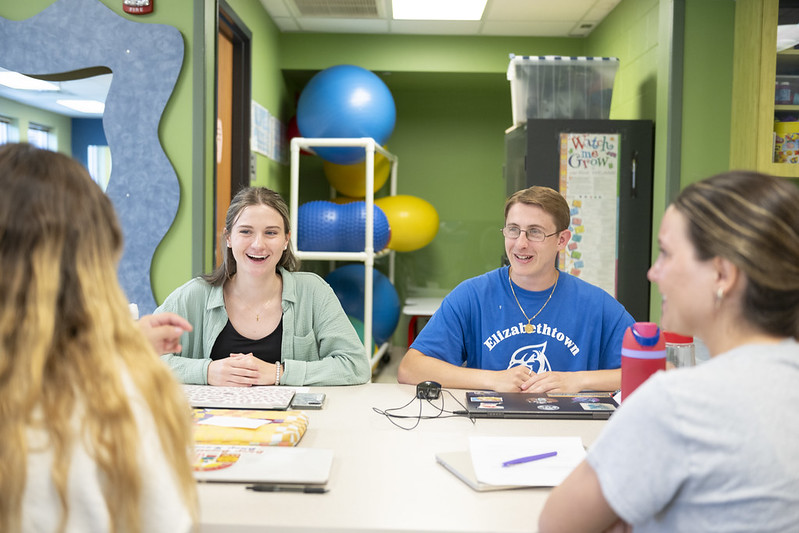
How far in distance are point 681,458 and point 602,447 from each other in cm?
9

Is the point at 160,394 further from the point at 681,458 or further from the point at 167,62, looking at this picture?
the point at 167,62

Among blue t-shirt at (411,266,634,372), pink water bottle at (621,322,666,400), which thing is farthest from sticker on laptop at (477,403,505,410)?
blue t-shirt at (411,266,634,372)

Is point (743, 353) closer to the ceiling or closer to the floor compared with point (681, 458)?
closer to the ceiling

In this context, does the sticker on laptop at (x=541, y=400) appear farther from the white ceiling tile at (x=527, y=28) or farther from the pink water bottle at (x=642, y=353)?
the white ceiling tile at (x=527, y=28)

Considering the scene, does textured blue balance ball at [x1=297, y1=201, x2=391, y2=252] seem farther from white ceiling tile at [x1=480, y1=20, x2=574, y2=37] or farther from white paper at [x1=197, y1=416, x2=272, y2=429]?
white paper at [x1=197, y1=416, x2=272, y2=429]

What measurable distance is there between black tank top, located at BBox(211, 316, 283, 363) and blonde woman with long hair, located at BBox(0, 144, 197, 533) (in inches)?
45.9

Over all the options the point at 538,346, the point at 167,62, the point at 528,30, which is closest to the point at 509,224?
the point at 538,346

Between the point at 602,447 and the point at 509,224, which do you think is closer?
the point at 602,447

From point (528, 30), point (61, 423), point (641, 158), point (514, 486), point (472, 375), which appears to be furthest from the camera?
point (528, 30)

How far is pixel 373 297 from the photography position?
14.2ft

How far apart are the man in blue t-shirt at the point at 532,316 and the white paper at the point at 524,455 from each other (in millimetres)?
649

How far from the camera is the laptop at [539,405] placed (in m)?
1.55

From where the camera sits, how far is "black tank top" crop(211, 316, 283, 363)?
1.99 m

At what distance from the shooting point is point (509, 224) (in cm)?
207
